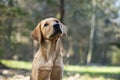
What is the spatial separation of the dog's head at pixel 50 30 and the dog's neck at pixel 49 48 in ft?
0.35

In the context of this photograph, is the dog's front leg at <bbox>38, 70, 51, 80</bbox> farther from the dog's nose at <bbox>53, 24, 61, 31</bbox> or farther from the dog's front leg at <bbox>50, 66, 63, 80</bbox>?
the dog's nose at <bbox>53, 24, 61, 31</bbox>

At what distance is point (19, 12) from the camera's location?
60.2 ft

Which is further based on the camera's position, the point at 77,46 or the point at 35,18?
the point at 77,46

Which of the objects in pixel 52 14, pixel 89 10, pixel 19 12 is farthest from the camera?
pixel 52 14

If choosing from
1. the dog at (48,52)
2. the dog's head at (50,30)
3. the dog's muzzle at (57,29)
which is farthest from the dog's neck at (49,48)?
the dog's muzzle at (57,29)

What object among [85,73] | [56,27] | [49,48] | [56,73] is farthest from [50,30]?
[85,73]

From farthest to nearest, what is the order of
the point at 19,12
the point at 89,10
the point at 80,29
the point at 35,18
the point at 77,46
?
1. the point at 77,46
2. the point at 80,29
3. the point at 35,18
4. the point at 89,10
5. the point at 19,12

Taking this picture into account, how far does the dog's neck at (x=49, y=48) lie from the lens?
6.15 meters

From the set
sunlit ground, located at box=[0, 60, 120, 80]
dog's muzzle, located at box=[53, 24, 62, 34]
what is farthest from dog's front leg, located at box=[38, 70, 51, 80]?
sunlit ground, located at box=[0, 60, 120, 80]

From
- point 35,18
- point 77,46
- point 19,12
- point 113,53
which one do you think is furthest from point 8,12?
point 113,53

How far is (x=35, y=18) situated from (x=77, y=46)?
74.1 ft

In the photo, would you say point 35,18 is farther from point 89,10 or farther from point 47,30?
point 47,30

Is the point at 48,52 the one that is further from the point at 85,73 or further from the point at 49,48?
the point at 85,73

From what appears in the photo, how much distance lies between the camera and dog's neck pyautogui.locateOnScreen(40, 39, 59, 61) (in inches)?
242
